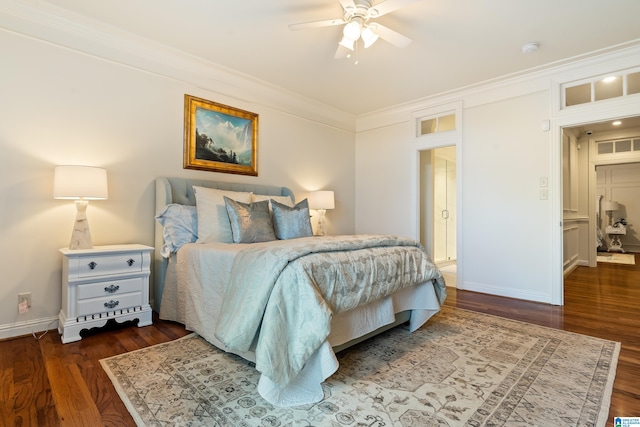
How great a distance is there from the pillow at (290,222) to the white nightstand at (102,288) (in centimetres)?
117

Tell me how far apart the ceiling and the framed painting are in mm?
500

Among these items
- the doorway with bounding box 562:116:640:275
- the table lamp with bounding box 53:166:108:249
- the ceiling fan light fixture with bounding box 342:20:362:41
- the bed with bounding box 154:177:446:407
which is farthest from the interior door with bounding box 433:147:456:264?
the table lamp with bounding box 53:166:108:249

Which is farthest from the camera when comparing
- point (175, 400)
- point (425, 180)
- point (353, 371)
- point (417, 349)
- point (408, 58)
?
point (425, 180)

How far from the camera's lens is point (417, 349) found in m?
2.17

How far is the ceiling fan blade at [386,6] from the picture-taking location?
2049mm

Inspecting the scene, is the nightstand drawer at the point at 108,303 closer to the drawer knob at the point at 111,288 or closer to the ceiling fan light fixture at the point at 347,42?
the drawer knob at the point at 111,288

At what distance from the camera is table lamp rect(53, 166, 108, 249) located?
2309 mm

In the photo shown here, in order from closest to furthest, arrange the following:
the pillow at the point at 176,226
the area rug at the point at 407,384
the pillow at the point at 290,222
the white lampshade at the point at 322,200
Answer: the area rug at the point at 407,384 < the pillow at the point at 176,226 < the pillow at the point at 290,222 < the white lampshade at the point at 322,200

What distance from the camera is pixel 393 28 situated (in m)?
2.74

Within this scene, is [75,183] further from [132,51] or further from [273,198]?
[273,198]

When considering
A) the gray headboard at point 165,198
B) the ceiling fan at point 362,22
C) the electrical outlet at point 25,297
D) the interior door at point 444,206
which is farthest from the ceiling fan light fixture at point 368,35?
the interior door at point 444,206

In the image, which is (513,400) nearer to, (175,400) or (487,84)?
(175,400)

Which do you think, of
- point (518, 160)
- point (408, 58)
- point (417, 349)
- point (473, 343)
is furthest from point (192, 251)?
point (518, 160)

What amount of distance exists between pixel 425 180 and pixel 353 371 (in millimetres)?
3937
